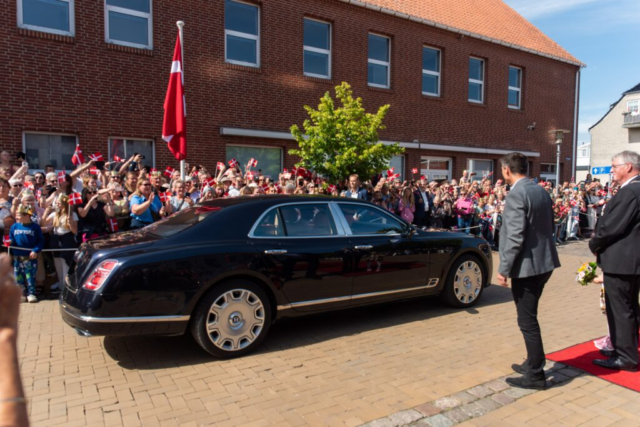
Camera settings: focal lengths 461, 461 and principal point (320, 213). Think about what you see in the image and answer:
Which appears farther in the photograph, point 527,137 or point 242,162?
point 527,137

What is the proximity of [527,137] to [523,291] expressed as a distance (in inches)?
718

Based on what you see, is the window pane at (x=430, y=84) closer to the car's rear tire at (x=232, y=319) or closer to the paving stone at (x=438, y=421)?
the car's rear tire at (x=232, y=319)

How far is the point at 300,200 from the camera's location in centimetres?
525

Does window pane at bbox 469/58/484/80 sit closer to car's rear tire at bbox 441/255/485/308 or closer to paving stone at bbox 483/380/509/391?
car's rear tire at bbox 441/255/485/308

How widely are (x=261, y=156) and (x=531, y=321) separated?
10.0 m

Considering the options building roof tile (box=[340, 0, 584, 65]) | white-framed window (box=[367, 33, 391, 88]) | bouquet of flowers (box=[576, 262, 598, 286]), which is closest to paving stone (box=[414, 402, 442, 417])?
bouquet of flowers (box=[576, 262, 598, 286])

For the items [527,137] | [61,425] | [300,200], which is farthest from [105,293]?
[527,137]

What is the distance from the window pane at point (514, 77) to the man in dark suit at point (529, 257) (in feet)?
58.0

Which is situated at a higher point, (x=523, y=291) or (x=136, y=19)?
(x=136, y=19)

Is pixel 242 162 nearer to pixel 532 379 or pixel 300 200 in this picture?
pixel 300 200

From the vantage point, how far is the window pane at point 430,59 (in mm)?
16703

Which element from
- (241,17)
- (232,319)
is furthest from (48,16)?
(232,319)

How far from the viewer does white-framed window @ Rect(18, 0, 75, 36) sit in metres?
9.63

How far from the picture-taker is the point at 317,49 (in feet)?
45.9
